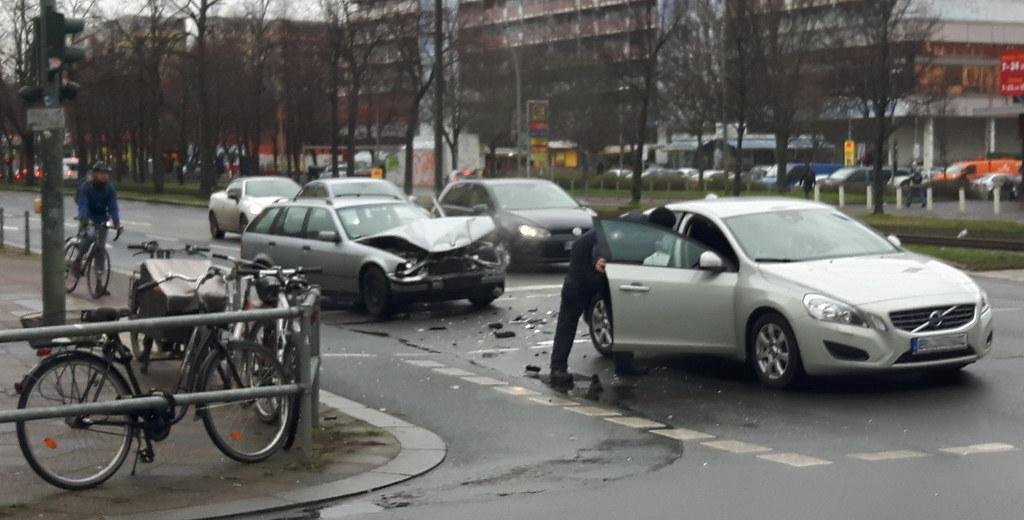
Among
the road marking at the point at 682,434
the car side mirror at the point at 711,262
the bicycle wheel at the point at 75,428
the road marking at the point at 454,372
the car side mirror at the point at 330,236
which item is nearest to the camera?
the bicycle wheel at the point at 75,428

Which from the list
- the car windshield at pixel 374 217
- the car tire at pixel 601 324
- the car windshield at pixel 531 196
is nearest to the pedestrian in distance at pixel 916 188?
the car windshield at pixel 531 196

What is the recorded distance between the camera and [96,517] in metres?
7.91

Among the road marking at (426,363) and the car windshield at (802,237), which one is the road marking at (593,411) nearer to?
the car windshield at (802,237)

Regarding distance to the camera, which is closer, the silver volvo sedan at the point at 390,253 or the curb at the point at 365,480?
the curb at the point at 365,480

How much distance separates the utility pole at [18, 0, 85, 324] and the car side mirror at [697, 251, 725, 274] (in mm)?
6191

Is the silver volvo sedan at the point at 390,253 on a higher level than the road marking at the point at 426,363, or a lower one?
higher

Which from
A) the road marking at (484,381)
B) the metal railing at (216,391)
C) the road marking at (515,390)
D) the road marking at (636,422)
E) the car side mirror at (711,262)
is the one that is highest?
the car side mirror at (711,262)

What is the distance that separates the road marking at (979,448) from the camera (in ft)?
31.3

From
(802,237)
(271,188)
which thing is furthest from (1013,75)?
(802,237)

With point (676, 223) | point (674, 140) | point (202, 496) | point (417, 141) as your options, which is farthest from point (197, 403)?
point (674, 140)

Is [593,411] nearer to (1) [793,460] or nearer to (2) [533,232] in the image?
(1) [793,460]

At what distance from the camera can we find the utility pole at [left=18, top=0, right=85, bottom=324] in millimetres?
14523

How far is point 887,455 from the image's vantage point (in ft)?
31.0

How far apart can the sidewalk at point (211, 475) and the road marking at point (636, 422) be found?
139 cm
